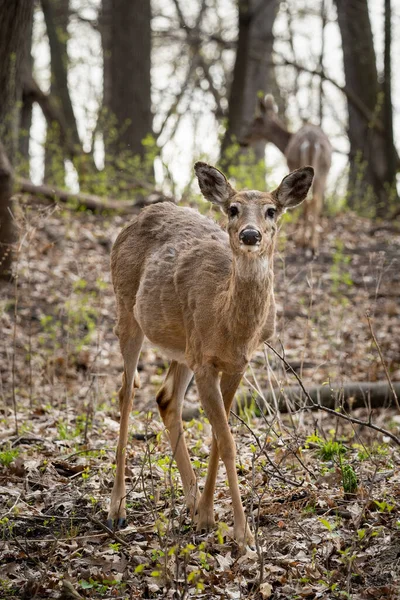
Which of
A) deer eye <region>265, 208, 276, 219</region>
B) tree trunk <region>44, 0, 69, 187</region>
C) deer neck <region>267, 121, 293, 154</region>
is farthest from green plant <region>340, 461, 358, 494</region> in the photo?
deer neck <region>267, 121, 293, 154</region>

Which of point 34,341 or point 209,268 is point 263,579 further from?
point 34,341

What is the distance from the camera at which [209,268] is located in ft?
18.3

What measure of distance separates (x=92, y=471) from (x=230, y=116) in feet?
38.6

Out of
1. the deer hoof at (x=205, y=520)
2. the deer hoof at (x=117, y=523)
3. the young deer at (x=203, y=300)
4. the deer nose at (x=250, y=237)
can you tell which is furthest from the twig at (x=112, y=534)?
the deer nose at (x=250, y=237)

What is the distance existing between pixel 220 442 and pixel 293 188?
5.54 feet

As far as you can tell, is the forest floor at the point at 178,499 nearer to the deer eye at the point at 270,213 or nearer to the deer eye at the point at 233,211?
the deer eye at the point at 270,213

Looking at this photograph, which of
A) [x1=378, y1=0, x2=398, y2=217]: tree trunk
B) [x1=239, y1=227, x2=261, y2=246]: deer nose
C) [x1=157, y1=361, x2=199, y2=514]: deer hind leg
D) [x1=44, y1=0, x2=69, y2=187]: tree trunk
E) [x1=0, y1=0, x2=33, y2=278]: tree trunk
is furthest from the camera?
[x1=44, y1=0, x2=69, y2=187]: tree trunk

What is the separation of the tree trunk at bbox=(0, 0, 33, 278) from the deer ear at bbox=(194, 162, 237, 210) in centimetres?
581

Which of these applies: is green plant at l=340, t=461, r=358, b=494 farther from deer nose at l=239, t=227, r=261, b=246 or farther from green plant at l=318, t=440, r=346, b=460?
deer nose at l=239, t=227, r=261, b=246

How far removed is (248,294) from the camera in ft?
16.5

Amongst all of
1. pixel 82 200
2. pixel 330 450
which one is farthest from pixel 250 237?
pixel 82 200

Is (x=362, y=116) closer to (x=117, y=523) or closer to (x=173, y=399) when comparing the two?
(x=173, y=399)

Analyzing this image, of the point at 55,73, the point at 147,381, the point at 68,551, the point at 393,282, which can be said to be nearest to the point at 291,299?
the point at 393,282

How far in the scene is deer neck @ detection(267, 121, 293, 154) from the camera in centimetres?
1808
